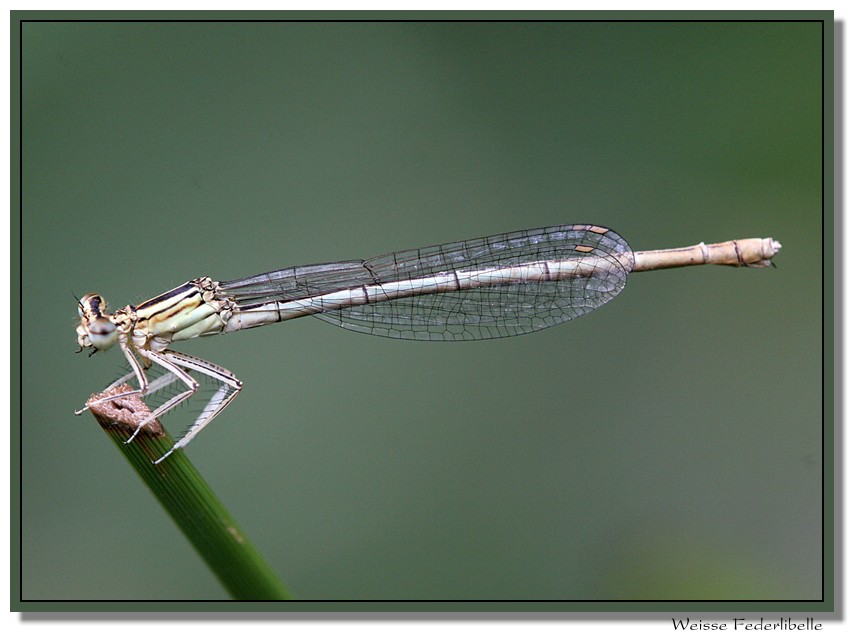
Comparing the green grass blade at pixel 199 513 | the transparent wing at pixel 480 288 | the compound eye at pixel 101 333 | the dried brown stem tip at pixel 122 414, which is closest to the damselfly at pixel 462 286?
the transparent wing at pixel 480 288

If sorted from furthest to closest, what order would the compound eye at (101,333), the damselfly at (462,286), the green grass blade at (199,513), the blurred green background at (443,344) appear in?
the blurred green background at (443,344)
the damselfly at (462,286)
the compound eye at (101,333)
the green grass blade at (199,513)

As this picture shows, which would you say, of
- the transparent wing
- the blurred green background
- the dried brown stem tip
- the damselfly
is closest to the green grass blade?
the dried brown stem tip

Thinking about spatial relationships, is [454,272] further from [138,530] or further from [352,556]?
[138,530]

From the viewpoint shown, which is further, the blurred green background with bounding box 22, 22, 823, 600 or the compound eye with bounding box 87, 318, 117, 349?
the blurred green background with bounding box 22, 22, 823, 600

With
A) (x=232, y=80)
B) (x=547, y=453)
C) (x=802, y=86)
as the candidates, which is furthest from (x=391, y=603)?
(x=802, y=86)

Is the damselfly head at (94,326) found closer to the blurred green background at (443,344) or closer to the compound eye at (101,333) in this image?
the compound eye at (101,333)

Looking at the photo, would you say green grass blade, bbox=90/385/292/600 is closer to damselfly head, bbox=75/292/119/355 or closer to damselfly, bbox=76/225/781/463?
damselfly head, bbox=75/292/119/355
